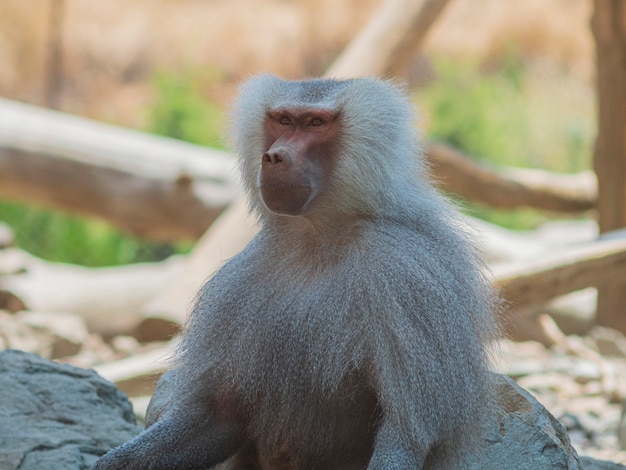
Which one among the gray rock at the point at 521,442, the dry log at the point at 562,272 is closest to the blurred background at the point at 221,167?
the dry log at the point at 562,272

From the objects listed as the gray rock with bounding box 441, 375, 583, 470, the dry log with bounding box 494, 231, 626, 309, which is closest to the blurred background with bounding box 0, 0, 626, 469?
the dry log with bounding box 494, 231, 626, 309

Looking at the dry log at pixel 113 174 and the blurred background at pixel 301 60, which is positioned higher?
the blurred background at pixel 301 60

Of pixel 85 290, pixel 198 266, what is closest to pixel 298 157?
pixel 198 266

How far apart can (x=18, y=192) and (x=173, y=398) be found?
16.0 feet

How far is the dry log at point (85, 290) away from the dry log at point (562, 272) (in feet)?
10.8

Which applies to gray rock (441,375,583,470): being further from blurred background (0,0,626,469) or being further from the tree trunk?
the tree trunk

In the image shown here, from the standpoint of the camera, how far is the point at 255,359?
295cm

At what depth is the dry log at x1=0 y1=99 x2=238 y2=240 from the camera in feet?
24.6

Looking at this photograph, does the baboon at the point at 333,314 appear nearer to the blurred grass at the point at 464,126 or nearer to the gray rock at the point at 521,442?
the gray rock at the point at 521,442

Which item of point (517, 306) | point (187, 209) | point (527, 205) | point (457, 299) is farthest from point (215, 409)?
point (527, 205)

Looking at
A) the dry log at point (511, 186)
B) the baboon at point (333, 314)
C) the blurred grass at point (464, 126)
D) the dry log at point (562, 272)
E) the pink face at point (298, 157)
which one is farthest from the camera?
the blurred grass at point (464, 126)

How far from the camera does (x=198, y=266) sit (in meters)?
6.64

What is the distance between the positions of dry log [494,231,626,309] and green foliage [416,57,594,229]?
7.11 metres

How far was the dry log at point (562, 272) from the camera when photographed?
17.6 feet
